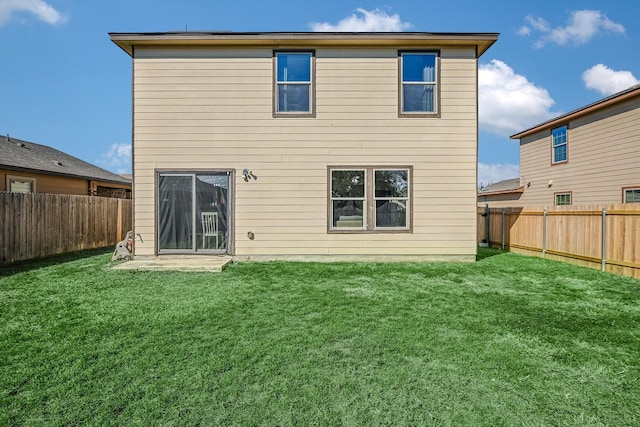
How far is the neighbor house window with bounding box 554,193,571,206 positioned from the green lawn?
8.14 m

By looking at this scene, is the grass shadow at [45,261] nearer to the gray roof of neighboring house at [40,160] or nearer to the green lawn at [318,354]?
the green lawn at [318,354]

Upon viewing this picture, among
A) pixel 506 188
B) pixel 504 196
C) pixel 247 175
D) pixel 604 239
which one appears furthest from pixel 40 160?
pixel 506 188

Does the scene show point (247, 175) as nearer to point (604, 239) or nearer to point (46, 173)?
point (604, 239)

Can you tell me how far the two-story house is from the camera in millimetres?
9875

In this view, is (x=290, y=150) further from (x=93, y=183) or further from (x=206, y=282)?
(x=93, y=183)

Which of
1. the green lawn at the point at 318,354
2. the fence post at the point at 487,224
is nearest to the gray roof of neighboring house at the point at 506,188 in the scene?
the fence post at the point at 487,224

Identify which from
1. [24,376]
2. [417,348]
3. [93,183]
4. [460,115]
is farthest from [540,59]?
[93,183]

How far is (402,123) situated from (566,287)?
4.56 m

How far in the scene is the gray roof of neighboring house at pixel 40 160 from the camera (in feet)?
37.7

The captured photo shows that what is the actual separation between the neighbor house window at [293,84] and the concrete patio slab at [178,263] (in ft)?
12.0

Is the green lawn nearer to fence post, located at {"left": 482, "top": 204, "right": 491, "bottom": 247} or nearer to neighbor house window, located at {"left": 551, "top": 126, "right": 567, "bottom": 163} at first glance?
fence post, located at {"left": 482, "top": 204, "right": 491, "bottom": 247}

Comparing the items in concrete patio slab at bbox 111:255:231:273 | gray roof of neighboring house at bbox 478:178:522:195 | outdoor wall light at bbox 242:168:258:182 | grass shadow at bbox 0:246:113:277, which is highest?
gray roof of neighboring house at bbox 478:178:522:195

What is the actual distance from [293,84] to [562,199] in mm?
11435

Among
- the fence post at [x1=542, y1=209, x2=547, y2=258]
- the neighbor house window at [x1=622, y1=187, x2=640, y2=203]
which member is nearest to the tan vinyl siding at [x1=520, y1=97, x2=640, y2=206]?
the neighbor house window at [x1=622, y1=187, x2=640, y2=203]
